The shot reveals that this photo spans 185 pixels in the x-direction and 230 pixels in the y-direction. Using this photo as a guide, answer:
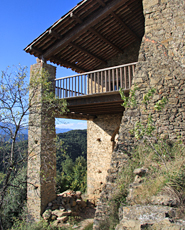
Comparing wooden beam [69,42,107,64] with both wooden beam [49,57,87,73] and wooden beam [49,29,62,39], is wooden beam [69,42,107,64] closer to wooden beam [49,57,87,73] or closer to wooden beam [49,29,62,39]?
wooden beam [49,29,62,39]

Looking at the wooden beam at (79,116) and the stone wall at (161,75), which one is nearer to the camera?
the stone wall at (161,75)

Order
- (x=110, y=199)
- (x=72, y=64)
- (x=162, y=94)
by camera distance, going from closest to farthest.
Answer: (x=110, y=199) < (x=162, y=94) < (x=72, y=64)

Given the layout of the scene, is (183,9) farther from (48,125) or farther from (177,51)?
(48,125)

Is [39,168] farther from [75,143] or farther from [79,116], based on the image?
[75,143]

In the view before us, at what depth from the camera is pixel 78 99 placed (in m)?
7.91

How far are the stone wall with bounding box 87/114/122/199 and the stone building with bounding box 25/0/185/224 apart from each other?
0.06m

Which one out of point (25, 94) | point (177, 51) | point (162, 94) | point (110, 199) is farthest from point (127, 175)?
point (25, 94)

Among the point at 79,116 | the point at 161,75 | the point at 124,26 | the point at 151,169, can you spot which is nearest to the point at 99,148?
the point at 79,116

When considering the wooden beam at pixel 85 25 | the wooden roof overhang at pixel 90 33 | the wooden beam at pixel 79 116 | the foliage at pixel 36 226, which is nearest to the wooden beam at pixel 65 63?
the wooden roof overhang at pixel 90 33

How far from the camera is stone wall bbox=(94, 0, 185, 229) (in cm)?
434

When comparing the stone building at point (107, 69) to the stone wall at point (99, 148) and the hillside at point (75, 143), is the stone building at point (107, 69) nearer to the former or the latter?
the stone wall at point (99, 148)

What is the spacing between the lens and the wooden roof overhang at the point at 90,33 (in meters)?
7.36

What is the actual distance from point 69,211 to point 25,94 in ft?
17.0

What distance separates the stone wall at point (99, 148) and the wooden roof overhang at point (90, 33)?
3.42 meters
